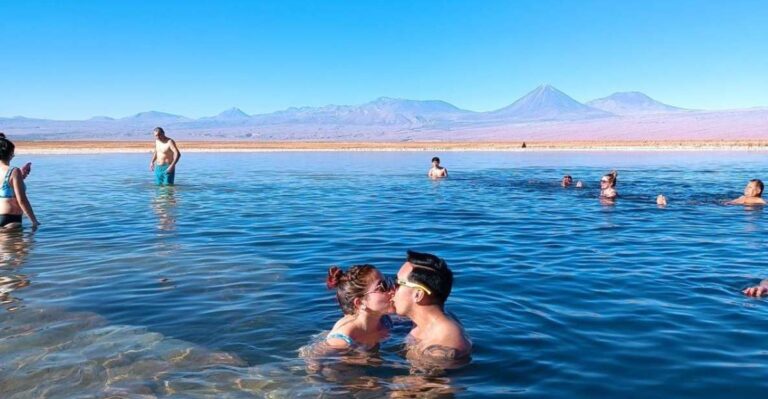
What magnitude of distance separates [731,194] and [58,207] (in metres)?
19.2

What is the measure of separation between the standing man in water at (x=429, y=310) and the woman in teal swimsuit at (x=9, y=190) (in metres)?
7.84

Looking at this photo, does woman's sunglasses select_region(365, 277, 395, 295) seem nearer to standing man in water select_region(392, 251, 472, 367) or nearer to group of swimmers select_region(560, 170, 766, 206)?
standing man in water select_region(392, 251, 472, 367)

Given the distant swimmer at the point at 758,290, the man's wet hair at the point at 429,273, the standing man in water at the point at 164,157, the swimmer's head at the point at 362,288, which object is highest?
the standing man in water at the point at 164,157

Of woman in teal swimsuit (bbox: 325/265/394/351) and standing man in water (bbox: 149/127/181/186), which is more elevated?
standing man in water (bbox: 149/127/181/186)

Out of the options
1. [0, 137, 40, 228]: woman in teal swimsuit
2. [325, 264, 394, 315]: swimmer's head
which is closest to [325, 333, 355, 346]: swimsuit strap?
[325, 264, 394, 315]: swimmer's head

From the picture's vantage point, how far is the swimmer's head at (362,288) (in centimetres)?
553

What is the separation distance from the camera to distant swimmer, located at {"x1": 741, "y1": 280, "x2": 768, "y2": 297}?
286 inches

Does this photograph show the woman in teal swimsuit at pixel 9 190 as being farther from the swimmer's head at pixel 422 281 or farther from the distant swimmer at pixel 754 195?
the distant swimmer at pixel 754 195

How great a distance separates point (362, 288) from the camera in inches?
218

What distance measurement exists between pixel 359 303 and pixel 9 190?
775 cm

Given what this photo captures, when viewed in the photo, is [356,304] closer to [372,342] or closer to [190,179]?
[372,342]

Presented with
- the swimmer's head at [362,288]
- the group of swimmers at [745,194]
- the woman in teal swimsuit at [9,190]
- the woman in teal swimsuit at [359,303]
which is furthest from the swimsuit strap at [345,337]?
the group of swimmers at [745,194]

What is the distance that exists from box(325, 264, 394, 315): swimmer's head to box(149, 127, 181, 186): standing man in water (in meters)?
14.7

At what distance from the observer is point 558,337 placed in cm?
609
